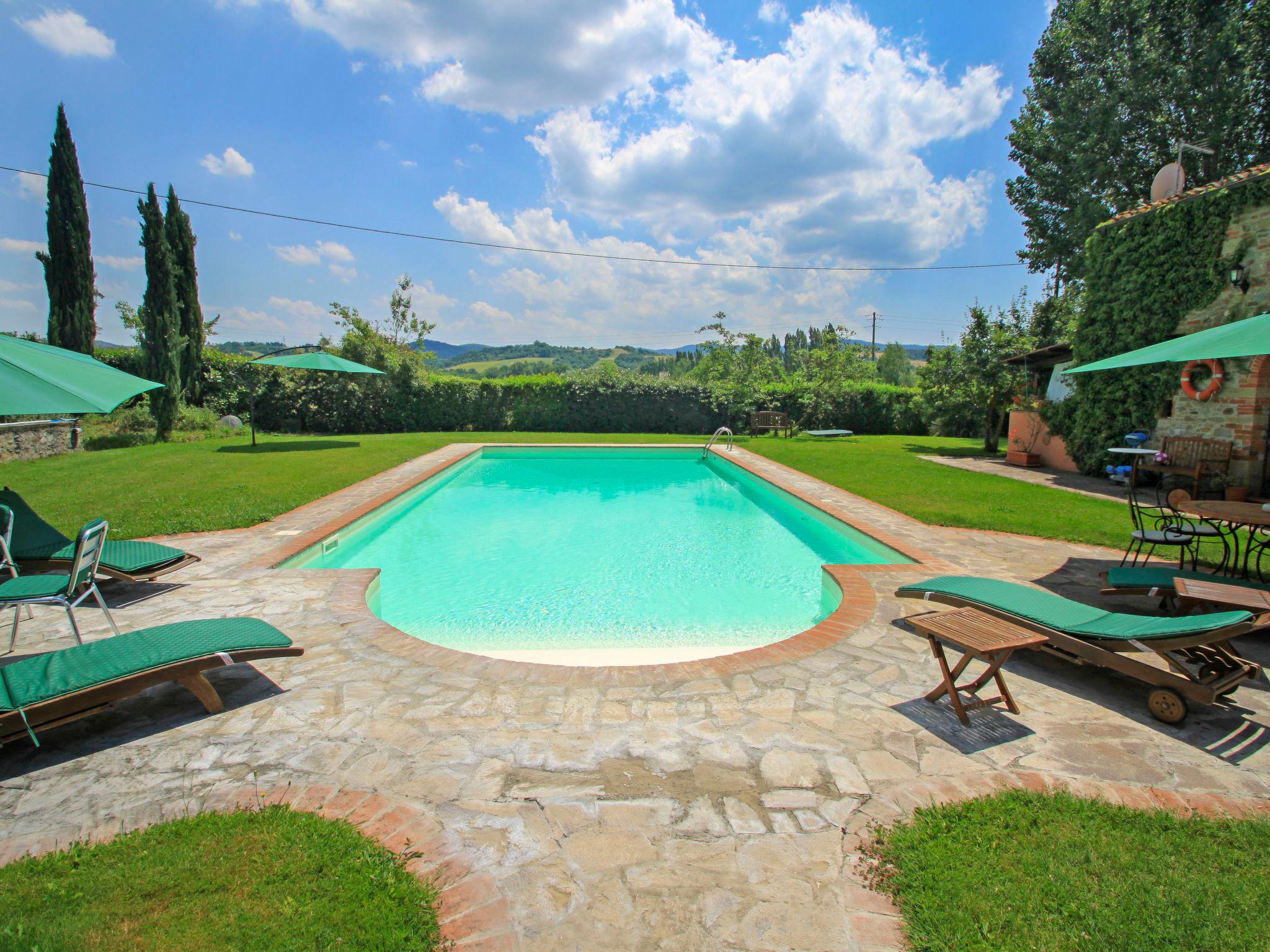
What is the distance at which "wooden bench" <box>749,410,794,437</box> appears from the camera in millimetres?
21219

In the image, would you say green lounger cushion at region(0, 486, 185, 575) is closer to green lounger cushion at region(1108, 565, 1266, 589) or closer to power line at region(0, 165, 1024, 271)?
green lounger cushion at region(1108, 565, 1266, 589)

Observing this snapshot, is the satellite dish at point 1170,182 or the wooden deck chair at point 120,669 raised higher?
the satellite dish at point 1170,182

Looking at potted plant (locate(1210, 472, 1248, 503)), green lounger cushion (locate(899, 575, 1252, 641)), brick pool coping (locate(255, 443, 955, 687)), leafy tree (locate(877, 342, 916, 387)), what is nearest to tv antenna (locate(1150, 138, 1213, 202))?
potted plant (locate(1210, 472, 1248, 503))

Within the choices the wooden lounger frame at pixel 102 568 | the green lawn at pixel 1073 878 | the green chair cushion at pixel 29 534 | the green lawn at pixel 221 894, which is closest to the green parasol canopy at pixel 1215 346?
the green lawn at pixel 1073 878

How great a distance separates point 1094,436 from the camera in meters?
12.1

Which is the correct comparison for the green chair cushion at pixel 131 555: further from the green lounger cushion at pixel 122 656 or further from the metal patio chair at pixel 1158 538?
the metal patio chair at pixel 1158 538

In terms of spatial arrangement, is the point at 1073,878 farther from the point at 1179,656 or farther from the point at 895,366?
the point at 895,366

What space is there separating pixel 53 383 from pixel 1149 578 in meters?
7.87

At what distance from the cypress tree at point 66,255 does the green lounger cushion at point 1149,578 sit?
24.9 m

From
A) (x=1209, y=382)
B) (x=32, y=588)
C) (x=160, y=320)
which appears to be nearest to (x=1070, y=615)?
(x=32, y=588)

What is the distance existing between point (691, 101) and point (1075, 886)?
1735 cm

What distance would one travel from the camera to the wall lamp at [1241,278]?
9.46 meters

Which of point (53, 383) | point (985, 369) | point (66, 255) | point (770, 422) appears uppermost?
point (66, 255)

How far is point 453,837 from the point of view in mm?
2246
